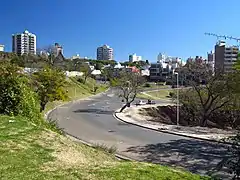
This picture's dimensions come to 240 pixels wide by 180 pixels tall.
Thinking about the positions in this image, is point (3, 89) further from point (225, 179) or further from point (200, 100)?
point (200, 100)

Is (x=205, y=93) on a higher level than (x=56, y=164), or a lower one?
higher

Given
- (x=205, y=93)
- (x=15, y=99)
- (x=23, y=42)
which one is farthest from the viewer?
(x=23, y=42)

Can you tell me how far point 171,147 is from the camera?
19.8 metres

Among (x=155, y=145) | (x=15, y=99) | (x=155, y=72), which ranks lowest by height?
(x=155, y=145)

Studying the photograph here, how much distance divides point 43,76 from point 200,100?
55.5 ft

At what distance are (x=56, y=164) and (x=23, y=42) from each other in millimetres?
143053

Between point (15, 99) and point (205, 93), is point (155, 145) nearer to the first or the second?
point (15, 99)

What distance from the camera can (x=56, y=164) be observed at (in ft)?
28.0

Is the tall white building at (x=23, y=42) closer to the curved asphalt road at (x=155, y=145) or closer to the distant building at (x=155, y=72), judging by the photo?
the distant building at (x=155, y=72)

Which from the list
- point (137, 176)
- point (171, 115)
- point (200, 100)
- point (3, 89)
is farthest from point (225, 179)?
point (171, 115)

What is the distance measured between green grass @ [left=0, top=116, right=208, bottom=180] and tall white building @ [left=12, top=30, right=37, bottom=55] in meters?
135

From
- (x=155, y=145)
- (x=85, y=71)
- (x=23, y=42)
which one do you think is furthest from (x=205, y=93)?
(x=23, y=42)

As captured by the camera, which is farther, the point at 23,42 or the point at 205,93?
the point at 23,42

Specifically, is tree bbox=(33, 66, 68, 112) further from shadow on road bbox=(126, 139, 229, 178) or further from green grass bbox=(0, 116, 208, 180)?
green grass bbox=(0, 116, 208, 180)
